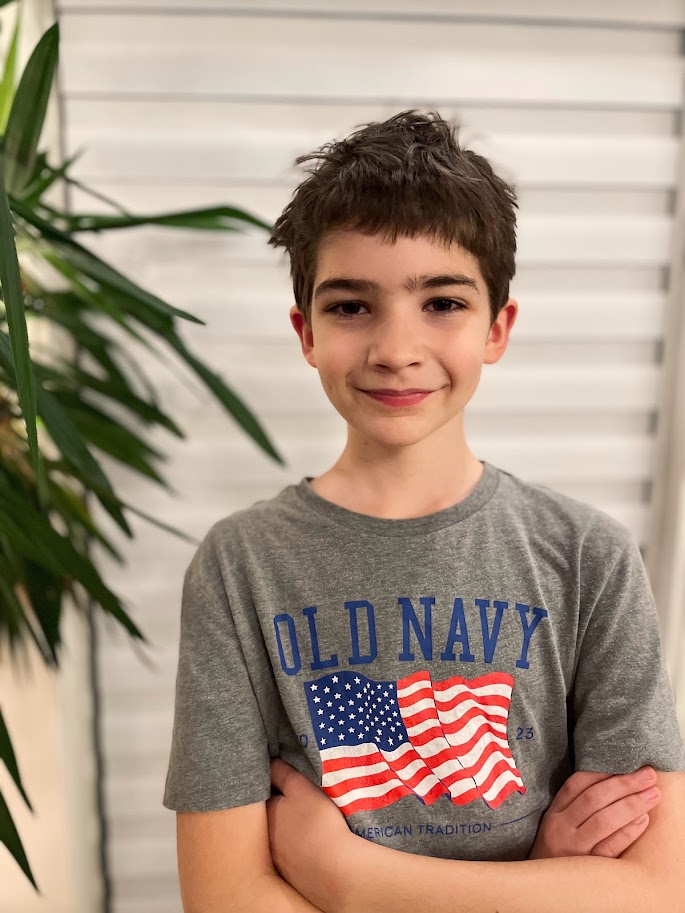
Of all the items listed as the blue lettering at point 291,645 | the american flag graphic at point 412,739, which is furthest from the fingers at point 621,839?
the blue lettering at point 291,645

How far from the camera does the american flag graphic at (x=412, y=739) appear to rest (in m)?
0.91

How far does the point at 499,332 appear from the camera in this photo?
979 mm

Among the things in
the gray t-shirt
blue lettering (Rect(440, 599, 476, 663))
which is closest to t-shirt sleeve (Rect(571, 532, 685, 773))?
the gray t-shirt

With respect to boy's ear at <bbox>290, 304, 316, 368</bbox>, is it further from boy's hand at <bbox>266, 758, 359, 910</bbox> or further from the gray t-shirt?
boy's hand at <bbox>266, 758, 359, 910</bbox>

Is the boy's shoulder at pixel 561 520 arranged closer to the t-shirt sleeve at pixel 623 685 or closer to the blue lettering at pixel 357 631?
the t-shirt sleeve at pixel 623 685

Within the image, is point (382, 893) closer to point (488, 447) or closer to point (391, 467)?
point (391, 467)

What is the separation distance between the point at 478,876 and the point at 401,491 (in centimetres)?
46

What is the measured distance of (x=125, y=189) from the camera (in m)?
1.46

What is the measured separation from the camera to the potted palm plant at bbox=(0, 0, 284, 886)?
2.80 ft

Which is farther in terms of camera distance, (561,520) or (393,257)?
(561,520)

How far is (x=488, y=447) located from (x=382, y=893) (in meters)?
0.98

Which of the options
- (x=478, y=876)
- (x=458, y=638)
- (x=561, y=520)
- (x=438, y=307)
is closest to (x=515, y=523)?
(x=561, y=520)

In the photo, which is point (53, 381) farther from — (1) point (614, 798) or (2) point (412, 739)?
(1) point (614, 798)

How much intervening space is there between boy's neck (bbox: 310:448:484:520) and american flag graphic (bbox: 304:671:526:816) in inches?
8.2
